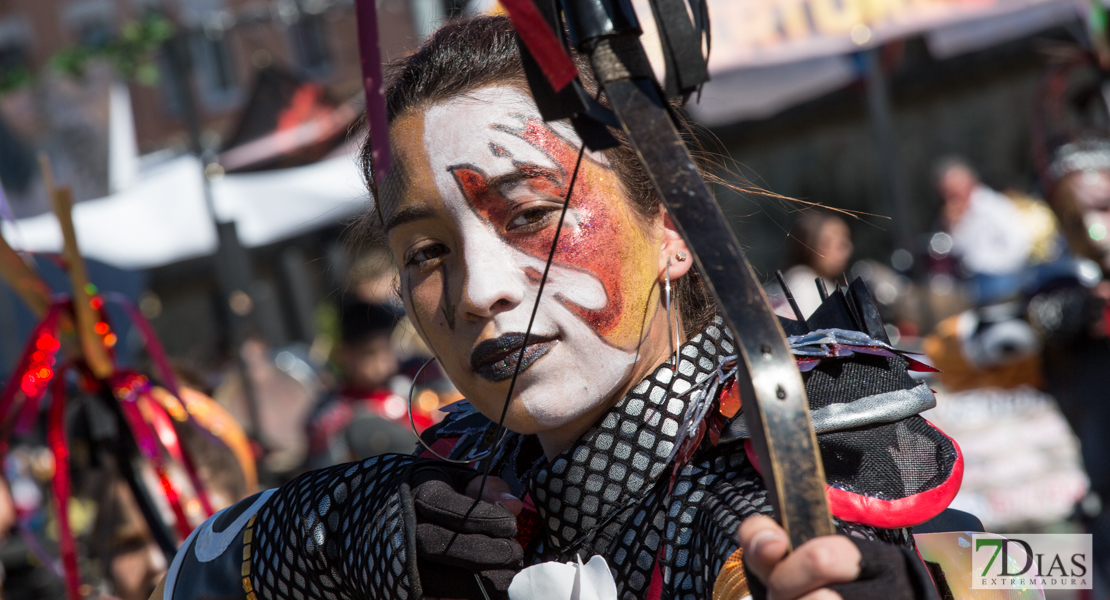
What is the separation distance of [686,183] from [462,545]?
1.70ft

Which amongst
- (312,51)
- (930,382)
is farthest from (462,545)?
Result: (312,51)

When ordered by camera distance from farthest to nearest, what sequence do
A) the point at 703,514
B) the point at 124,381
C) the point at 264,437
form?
the point at 264,437 < the point at 124,381 < the point at 703,514

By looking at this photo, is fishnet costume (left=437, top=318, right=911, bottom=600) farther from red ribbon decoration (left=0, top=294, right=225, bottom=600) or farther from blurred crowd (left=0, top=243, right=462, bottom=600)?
red ribbon decoration (left=0, top=294, right=225, bottom=600)

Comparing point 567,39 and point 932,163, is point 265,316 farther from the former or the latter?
point 932,163

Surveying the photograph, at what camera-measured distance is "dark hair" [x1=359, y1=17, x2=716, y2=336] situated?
1.28m

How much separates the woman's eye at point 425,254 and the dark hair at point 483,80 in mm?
83

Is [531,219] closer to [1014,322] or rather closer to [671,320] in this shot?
[671,320]

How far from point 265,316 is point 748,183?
18.1 feet

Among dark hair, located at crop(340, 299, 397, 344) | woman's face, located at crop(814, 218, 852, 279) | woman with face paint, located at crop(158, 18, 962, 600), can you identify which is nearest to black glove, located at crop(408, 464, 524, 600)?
woman with face paint, located at crop(158, 18, 962, 600)

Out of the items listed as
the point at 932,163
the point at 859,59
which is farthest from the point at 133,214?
the point at 932,163

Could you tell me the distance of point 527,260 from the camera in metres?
1.20

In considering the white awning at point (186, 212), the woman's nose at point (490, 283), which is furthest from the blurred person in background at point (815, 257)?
the white awning at point (186, 212)

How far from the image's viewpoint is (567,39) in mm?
960

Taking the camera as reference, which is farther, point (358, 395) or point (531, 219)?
point (358, 395)
